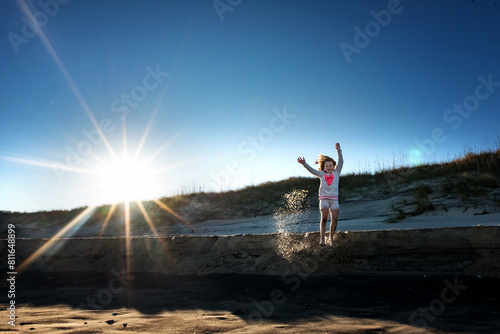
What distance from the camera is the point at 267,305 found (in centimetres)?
350

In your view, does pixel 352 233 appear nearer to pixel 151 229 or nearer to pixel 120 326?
pixel 120 326

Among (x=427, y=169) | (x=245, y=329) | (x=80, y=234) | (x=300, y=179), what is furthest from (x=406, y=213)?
(x=80, y=234)

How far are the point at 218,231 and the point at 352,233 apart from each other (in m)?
6.90

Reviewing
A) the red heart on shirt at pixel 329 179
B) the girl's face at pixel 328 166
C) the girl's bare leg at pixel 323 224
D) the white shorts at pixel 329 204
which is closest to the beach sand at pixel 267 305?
the girl's bare leg at pixel 323 224

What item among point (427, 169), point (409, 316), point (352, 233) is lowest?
point (409, 316)

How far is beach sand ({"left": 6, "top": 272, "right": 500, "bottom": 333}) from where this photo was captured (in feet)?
8.95

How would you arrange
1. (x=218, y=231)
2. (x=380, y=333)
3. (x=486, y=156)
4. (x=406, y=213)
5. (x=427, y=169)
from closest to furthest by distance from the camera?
(x=380, y=333) < (x=406, y=213) < (x=218, y=231) < (x=486, y=156) < (x=427, y=169)

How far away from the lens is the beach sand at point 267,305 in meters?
2.73

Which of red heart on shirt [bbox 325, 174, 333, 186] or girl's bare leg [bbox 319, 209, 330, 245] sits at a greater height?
red heart on shirt [bbox 325, 174, 333, 186]

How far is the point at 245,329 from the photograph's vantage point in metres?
2.67

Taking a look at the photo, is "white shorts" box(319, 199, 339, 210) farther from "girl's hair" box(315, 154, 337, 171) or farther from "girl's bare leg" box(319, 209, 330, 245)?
"girl's hair" box(315, 154, 337, 171)

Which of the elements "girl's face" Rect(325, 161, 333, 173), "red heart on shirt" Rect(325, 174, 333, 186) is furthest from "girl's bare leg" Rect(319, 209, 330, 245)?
"girl's face" Rect(325, 161, 333, 173)

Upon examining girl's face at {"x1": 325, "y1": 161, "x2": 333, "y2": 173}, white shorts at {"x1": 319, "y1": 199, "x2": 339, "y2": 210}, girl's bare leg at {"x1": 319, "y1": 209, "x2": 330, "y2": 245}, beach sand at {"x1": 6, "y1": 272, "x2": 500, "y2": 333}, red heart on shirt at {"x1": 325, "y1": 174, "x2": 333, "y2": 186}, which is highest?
girl's face at {"x1": 325, "y1": 161, "x2": 333, "y2": 173}

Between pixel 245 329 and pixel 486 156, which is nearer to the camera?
pixel 245 329
